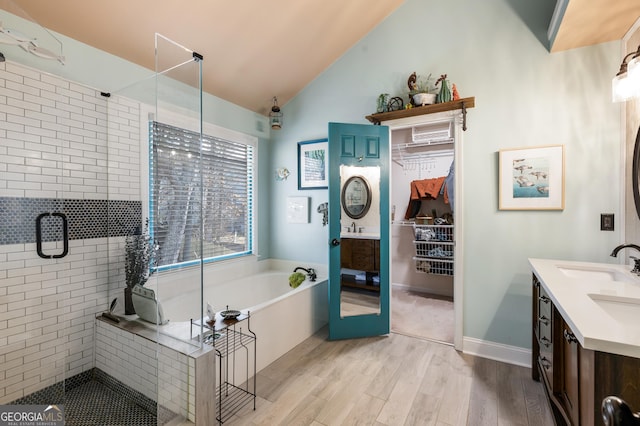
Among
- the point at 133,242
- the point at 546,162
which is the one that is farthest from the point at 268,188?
the point at 546,162

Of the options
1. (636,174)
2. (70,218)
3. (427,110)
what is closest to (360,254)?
(427,110)

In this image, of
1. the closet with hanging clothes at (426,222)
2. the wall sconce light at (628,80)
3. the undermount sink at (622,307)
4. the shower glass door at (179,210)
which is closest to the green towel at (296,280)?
the closet with hanging clothes at (426,222)

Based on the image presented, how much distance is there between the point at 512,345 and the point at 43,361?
134 inches

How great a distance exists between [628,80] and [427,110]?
1346 millimetres

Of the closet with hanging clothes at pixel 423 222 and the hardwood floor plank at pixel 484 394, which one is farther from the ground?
the closet with hanging clothes at pixel 423 222

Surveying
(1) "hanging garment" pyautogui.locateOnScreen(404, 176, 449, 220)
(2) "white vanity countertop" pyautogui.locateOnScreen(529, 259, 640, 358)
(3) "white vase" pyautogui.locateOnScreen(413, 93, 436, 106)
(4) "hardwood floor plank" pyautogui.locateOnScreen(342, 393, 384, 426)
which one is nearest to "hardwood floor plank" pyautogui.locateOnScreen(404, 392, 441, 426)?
(4) "hardwood floor plank" pyautogui.locateOnScreen(342, 393, 384, 426)

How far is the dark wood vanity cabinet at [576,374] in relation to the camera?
0.89 meters

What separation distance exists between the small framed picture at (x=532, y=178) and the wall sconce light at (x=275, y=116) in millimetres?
2451

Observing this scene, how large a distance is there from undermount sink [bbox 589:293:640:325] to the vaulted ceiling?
1.71 m

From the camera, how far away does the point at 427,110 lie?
2666 millimetres

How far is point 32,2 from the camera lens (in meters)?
1.79

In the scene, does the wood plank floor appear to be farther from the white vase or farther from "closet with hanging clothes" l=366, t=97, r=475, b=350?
the white vase

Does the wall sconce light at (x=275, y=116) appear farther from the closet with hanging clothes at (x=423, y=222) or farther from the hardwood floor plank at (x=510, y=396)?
the hardwood floor plank at (x=510, y=396)
